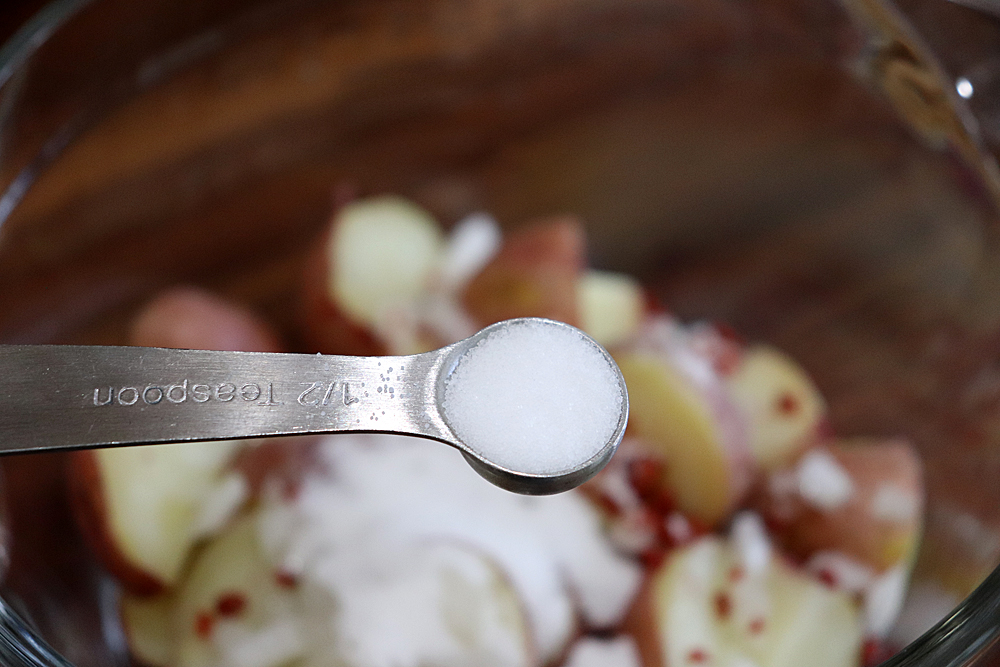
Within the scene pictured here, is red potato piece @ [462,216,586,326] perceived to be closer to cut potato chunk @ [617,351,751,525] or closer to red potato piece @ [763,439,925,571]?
cut potato chunk @ [617,351,751,525]

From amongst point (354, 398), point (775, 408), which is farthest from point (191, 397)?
point (775, 408)

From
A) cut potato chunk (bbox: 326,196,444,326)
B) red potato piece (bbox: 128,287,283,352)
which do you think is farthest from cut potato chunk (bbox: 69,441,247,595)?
cut potato chunk (bbox: 326,196,444,326)

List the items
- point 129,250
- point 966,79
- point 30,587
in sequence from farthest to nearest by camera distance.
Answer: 1. point 129,250
2. point 966,79
3. point 30,587

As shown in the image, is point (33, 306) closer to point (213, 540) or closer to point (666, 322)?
point (213, 540)

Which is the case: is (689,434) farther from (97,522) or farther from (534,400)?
(97,522)

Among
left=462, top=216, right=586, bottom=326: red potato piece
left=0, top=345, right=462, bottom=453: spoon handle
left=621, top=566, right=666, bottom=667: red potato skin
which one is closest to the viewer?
left=0, top=345, right=462, bottom=453: spoon handle

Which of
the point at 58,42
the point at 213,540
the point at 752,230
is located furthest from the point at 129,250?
the point at 752,230
